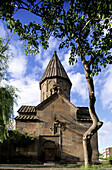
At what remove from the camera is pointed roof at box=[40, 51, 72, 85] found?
19.8 metres

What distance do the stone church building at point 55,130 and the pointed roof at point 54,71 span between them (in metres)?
3.39

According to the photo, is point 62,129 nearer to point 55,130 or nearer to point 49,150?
point 55,130

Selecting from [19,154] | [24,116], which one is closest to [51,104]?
[24,116]

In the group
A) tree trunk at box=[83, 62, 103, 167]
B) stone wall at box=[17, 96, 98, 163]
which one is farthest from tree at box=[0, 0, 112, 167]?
stone wall at box=[17, 96, 98, 163]

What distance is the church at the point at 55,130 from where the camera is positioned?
14.8 metres

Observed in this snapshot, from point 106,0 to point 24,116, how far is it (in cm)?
1231

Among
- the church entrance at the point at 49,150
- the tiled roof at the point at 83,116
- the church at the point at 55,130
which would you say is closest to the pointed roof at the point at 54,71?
the church at the point at 55,130

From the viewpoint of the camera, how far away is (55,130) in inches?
614

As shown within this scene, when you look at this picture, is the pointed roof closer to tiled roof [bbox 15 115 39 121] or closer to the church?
the church

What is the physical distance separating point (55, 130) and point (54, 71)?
7.45m

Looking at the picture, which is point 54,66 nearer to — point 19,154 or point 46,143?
point 46,143

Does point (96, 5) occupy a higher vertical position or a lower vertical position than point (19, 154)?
higher

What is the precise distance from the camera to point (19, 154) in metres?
14.6

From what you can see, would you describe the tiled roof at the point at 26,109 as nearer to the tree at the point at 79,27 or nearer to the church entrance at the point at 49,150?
the church entrance at the point at 49,150
